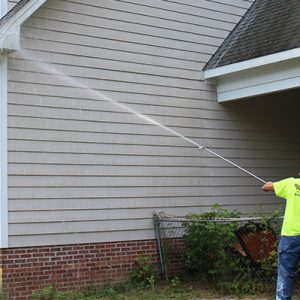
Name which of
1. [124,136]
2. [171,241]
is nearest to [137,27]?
[124,136]

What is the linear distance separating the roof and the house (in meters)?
0.04

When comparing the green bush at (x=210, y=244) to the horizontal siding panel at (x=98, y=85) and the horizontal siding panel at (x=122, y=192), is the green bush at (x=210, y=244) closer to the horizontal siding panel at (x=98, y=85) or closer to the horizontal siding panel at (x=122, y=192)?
the horizontal siding panel at (x=122, y=192)

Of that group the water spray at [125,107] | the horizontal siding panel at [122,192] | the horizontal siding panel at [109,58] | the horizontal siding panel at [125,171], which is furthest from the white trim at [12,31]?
the horizontal siding panel at [122,192]

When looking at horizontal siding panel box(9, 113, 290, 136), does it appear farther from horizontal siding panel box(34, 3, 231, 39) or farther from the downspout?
horizontal siding panel box(34, 3, 231, 39)

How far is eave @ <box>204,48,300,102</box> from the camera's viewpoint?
33.6ft

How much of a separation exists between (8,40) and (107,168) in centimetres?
253

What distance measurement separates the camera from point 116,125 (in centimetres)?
1006

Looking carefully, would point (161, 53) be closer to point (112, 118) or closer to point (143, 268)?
point (112, 118)

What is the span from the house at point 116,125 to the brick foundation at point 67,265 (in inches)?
0.6

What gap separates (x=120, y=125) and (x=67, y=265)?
7.81 ft

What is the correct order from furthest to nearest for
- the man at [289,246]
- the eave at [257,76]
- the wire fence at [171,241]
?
the wire fence at [171,241]
the eave at [257,76]
the man at [289,246]

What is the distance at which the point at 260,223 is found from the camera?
941 centimetres

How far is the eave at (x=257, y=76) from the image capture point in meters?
10.2

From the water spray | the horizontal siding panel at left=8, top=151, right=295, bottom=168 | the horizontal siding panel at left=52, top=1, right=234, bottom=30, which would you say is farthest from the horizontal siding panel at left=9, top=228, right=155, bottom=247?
the horizontal siding panel at left=52, top=1, right=234, bottom=30
